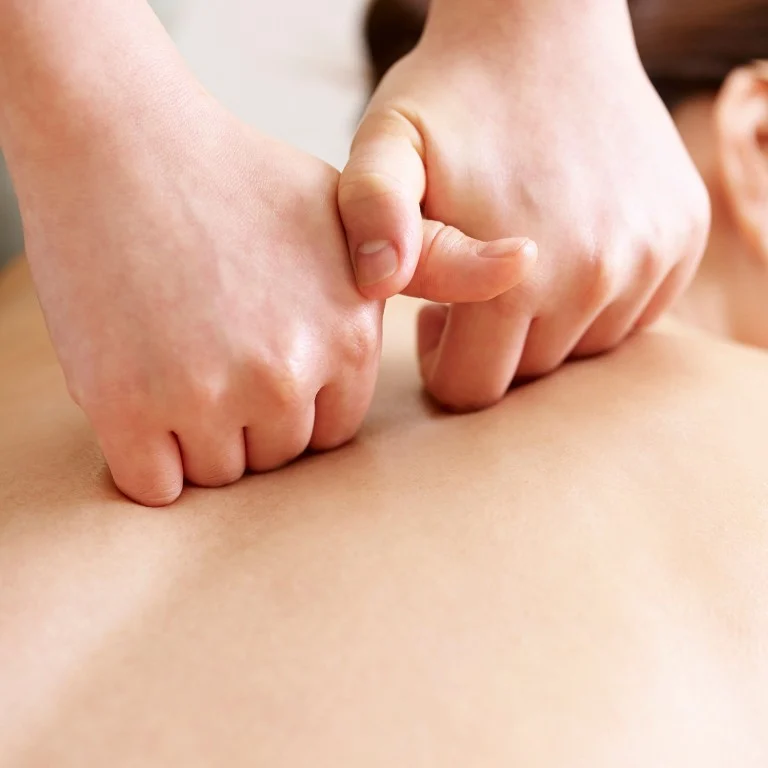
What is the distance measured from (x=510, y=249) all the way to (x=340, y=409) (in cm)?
16

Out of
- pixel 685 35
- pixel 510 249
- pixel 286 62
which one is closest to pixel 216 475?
pixel 510 249

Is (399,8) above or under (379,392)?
above

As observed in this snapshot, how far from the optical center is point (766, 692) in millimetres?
463

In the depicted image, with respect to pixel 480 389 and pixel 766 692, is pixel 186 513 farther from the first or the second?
pixel 766 692

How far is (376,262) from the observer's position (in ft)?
1.79

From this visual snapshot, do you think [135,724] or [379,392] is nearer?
[135,724]

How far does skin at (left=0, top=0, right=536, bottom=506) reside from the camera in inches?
20.7

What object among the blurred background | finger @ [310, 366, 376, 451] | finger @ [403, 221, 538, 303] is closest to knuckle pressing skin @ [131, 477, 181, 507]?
finger @ [310, 366, 376, 451]

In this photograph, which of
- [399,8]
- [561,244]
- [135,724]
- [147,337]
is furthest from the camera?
[399,8]

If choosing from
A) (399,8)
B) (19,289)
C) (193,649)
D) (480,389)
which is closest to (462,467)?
(480,389)

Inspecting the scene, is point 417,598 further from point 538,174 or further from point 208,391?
point 538,174

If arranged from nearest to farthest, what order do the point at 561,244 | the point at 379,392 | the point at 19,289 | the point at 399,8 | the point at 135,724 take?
the point at 135,724 < the point at 561,244 < the point at 379,392 < the point at 19,289 < the point at 399,8

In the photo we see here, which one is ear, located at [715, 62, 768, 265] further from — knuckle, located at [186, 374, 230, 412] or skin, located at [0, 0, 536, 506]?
knuckle, located at [186, 374, 230, 412]

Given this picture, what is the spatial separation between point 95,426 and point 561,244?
36 cm
